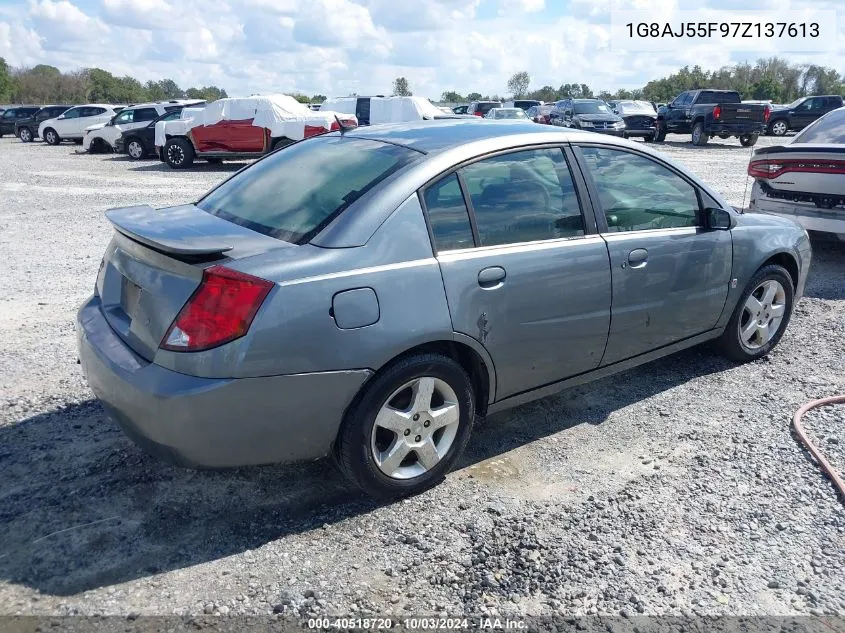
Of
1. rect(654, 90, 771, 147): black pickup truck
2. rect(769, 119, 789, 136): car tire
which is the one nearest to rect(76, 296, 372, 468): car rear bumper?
rect(654, 90, 771, 147): black pickup truck

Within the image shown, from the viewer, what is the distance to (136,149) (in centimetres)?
2183

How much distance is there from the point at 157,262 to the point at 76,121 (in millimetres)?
29349

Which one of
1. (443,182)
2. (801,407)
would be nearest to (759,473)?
(801,407)

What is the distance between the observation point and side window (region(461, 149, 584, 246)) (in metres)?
3.47

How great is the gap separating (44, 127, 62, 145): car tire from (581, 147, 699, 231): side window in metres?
30.2

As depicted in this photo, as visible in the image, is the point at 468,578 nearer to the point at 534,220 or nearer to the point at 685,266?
the point at 534,220

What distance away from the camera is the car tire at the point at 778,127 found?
2948cm

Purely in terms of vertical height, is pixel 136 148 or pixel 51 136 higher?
pixel 51 136

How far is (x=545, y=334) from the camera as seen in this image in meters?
3.62

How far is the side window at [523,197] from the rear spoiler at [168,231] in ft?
3.98

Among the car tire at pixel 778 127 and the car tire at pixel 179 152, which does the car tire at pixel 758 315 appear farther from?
the car tire at pixel 778 127

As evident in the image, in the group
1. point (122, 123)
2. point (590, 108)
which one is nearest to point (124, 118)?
point (122, 123)

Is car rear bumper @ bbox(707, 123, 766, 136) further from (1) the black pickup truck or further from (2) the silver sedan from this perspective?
(2) the silver sedan

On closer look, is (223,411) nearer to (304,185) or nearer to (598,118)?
(304,185)
